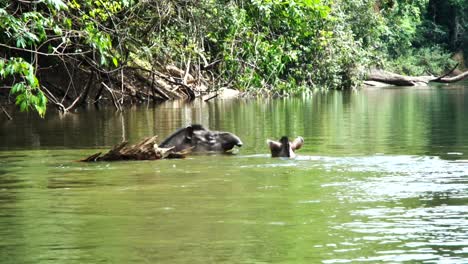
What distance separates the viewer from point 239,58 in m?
29.7

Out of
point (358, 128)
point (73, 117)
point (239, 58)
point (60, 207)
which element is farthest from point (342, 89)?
point (60, 207)

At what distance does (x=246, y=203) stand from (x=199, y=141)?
226 inches

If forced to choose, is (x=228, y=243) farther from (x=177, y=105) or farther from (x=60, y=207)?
(x=177, y=105)

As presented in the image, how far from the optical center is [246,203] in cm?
922

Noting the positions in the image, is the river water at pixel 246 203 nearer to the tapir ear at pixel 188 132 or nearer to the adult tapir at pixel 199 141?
the adult tapir at pixel 199 141

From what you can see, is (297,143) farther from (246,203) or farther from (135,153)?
(246,203)

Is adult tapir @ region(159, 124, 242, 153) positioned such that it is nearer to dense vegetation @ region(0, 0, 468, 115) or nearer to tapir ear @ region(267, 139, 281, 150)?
tapir ear @ region(267, 139, 281, 150)

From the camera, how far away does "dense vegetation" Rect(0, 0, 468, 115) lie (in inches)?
582

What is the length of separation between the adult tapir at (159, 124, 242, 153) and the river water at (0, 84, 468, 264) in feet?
0.75

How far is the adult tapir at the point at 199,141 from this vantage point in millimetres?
14789

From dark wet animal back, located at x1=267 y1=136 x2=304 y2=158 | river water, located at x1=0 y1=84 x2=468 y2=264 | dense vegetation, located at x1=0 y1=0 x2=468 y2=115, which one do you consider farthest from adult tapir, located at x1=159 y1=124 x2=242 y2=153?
dense vegetation, located at x1=0 y1=0 x2=468 y2=115

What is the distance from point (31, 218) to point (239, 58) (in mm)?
21404

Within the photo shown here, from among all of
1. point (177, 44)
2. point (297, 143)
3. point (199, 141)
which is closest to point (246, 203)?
point (297, 143)

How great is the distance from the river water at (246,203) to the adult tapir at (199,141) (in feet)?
0.75
